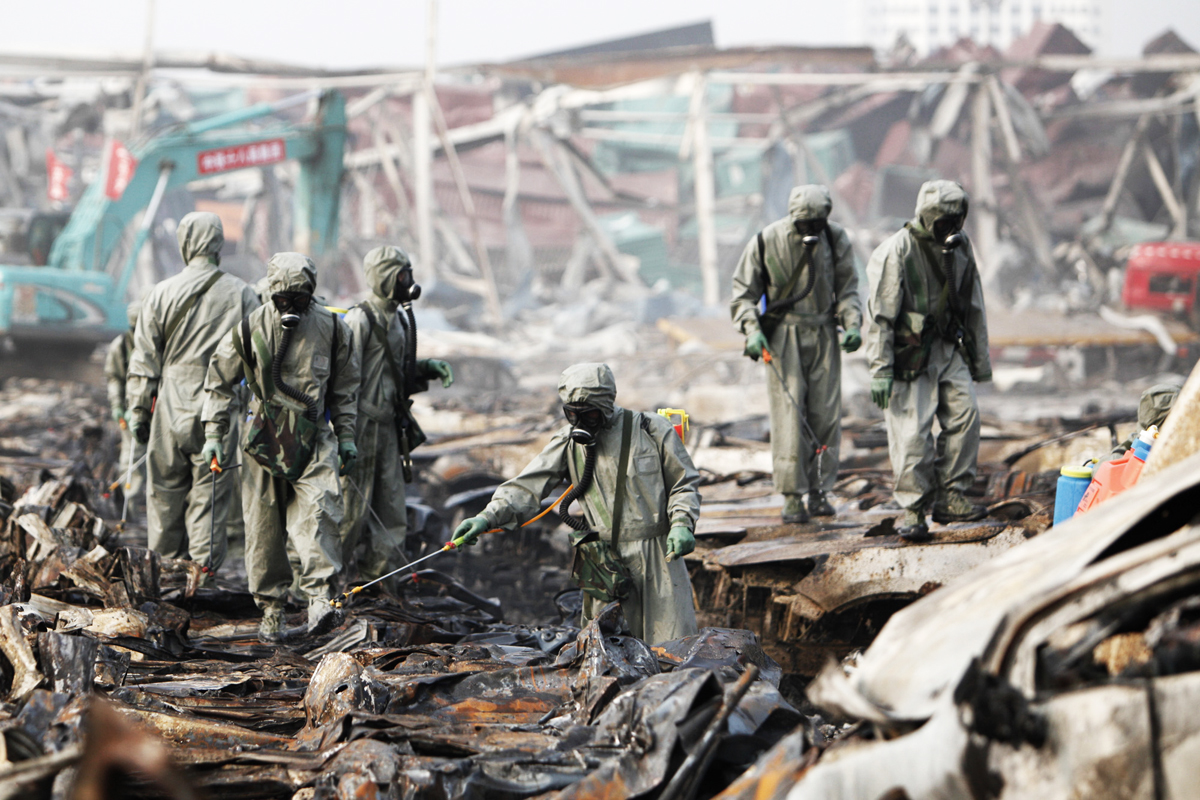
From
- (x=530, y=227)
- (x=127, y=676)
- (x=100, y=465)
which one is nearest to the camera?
(x=127, y=676)

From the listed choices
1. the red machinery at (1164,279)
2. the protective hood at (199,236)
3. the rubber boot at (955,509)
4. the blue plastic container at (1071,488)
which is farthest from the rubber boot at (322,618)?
the red machinery at (1164,279)

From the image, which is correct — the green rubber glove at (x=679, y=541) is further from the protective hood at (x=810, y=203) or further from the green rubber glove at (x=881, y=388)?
the protective hood at (x=810, y=203)

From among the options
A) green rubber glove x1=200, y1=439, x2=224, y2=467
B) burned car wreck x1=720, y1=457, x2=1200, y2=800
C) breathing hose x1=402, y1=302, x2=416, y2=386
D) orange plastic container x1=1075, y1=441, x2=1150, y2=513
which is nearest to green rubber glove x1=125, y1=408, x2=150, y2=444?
green rubber glove x1=200, y1=439, x2=224, y2=467

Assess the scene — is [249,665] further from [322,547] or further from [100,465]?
[100,465]

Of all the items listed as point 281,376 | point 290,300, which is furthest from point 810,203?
point 281,376

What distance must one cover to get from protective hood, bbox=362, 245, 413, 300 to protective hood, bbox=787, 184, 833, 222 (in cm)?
214

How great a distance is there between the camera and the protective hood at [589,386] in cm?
432

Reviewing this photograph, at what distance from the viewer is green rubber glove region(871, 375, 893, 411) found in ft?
17.6

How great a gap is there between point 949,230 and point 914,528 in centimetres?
146

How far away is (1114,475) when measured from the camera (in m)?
4.21

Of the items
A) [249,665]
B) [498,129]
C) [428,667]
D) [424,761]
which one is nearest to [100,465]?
[249,665]

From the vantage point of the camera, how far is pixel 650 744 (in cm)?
290

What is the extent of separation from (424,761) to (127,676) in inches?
66.4

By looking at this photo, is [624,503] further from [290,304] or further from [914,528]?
[290,304]
